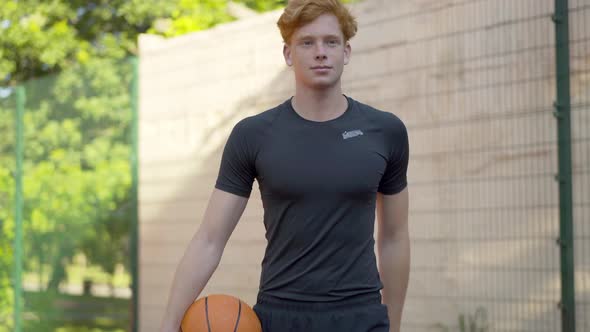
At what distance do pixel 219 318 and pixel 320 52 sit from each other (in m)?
0.98

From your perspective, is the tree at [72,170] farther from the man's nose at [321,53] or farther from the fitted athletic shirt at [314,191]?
the man's nose at [321,53]

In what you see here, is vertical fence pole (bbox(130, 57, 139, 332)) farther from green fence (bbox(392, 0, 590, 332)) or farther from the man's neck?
the man's neck

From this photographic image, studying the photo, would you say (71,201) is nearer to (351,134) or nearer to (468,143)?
(468,143)

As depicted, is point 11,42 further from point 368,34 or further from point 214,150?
point 368,34

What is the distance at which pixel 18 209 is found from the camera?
37.7ft

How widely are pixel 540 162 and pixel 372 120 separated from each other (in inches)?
117

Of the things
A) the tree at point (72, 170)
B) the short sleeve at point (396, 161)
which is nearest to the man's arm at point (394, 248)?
the short sleeve at point (396, 161)

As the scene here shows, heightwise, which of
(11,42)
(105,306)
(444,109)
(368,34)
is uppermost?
(11,42)

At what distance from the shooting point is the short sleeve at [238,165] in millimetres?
3777

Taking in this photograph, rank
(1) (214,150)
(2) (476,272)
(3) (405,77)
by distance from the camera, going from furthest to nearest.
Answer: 1. (1) (214,150)
2. (3) (405,77)
3. (2) (476,272)

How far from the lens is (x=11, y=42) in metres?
18.7

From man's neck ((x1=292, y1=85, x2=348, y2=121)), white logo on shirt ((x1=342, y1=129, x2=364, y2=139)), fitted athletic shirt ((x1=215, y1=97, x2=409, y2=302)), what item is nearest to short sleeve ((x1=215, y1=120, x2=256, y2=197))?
fitted athletic shirt ((x1=215, y1=97, x2=409, y2=302))

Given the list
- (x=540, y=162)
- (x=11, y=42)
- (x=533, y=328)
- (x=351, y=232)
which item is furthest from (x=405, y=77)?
(x=11, y=42)

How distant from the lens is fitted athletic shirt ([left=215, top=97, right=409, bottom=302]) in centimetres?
367
